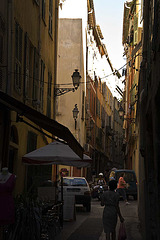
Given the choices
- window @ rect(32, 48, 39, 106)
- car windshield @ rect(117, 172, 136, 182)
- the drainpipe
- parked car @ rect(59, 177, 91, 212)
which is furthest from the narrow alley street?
car windshield @ rect(117, 172, 136, 182)

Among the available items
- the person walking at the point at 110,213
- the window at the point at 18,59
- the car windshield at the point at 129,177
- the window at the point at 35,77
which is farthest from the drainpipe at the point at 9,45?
the car windshield at the point at 129,177

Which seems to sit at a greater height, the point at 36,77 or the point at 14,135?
the point at 36,77

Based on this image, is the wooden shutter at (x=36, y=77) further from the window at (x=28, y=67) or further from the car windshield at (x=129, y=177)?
the car windshield at (x=129, y=177)

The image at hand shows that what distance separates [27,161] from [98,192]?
1583 centimetres

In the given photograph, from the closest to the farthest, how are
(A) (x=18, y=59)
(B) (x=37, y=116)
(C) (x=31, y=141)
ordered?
(B) (x=37, y=116), (A) (x=18, y=59), (C) (x=31, y=141)

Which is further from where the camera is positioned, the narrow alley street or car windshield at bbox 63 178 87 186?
car windshield at bbox 63 178 87 186

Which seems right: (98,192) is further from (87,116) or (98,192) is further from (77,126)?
(87,116)

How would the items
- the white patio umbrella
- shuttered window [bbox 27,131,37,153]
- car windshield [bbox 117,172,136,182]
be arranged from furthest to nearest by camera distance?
car windshield [bbox 117,172,136,182]
shuttered window [bbox 27,131,37,153]
the white patio umbrella

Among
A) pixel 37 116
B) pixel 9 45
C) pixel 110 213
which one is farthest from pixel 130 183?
pixel 37 116

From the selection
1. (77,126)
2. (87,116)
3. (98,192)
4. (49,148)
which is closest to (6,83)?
(49,148)

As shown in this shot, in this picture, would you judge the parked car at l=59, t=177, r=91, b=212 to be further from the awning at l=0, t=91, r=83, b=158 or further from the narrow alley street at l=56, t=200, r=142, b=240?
the awning at l=0, t=91, r=83, b=158

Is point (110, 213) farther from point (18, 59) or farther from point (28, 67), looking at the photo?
point (28, 67)

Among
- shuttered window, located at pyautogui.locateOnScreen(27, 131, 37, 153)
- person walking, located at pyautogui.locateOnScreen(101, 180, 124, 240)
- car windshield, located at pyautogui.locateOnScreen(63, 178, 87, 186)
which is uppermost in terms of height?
shuttered window, located at pyautogui.locateOnScreen(27, 131, 37, 153)

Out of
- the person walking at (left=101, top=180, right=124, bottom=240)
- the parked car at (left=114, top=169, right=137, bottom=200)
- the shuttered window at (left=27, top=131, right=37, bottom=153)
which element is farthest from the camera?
the parked car at (left=114, top=169, right=137, bottom=200)
